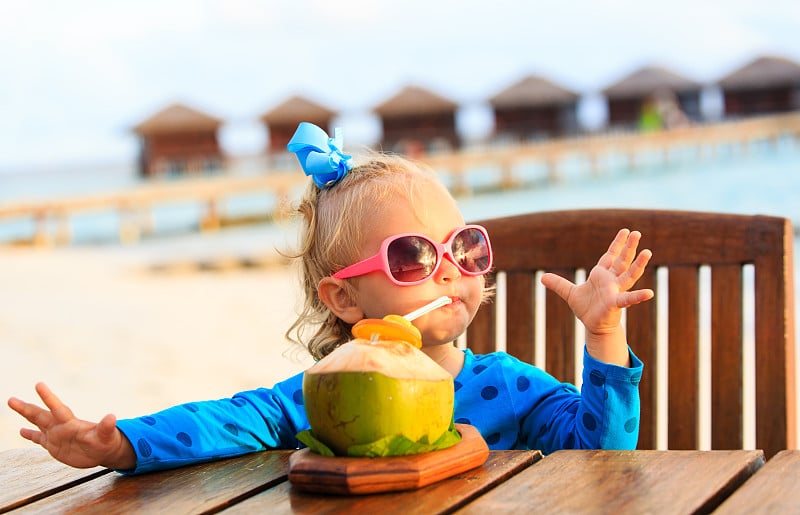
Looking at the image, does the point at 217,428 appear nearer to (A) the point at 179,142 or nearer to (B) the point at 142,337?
(B) the point at 142,337

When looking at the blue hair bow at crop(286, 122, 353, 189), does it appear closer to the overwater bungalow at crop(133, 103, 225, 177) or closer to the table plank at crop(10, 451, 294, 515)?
the table plank at crop(10, 451, 294, 515)

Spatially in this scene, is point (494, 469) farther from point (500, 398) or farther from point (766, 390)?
point (766, 390)

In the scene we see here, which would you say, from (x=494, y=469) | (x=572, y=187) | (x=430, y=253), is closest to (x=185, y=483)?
(x=494, y=469)

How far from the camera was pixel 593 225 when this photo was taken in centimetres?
208

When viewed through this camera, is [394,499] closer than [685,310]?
Yes

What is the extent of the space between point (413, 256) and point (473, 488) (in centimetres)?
50

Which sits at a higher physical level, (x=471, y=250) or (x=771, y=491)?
(x=471, y=250)

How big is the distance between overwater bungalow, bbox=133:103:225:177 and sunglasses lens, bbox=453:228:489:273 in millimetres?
33674

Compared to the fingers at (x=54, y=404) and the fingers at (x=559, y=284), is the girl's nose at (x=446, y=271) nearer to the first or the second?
the fingers at (x=559, y=284)

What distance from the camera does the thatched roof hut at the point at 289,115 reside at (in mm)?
35406

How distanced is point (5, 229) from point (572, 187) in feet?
70.0

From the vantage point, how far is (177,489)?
1275 mm

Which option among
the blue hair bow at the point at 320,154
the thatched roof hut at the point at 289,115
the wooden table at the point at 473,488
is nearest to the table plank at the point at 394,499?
the wooden table at the point at 473,488

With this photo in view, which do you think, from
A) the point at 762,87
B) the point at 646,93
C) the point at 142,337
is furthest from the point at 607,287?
the point at 762,87
